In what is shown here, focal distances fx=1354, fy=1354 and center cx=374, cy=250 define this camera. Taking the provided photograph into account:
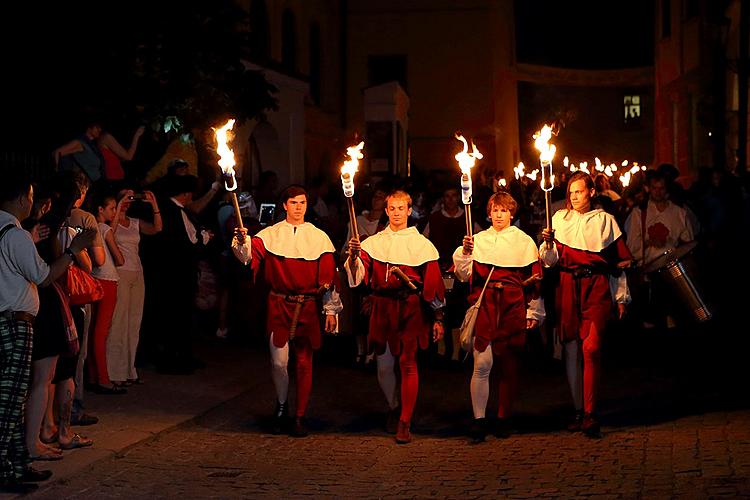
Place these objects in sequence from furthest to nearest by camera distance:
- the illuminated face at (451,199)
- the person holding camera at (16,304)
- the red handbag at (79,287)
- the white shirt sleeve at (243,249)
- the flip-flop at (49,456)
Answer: the illuminated face at (451,199) < the white shirt sleeve at (243,249) < the red handbag at (79,287) < the flip-flop at (49,456) < the person holding camera at (16,304)

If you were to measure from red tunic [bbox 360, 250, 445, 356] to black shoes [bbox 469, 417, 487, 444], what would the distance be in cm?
77

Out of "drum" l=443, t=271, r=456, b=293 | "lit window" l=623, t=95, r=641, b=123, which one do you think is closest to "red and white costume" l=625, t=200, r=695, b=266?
"drum" l=443, t=271, r=456, b=293

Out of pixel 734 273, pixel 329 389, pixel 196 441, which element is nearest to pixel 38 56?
pixel 329 389

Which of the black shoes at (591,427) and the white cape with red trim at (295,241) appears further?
the white cape with red trim at (295,241)

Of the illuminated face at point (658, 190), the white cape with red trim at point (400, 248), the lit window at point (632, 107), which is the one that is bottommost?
the white cape with red trim at point (400, 248)

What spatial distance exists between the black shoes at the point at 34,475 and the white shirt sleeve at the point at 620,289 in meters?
4.62

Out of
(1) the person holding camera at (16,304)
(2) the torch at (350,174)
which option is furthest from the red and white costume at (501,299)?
(1) the person holding camera at (16,304)

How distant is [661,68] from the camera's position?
40.3m

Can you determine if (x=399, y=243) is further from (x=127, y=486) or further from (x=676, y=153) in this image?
(x=676, y=153)

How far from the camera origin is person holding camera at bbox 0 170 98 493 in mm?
8375

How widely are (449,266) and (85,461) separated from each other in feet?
19.6

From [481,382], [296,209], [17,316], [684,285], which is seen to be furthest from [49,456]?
[684,285]

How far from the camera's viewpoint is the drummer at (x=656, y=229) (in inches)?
587

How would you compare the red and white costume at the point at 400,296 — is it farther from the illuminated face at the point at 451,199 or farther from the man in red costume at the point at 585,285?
the illuminated face at the point at 451,199
